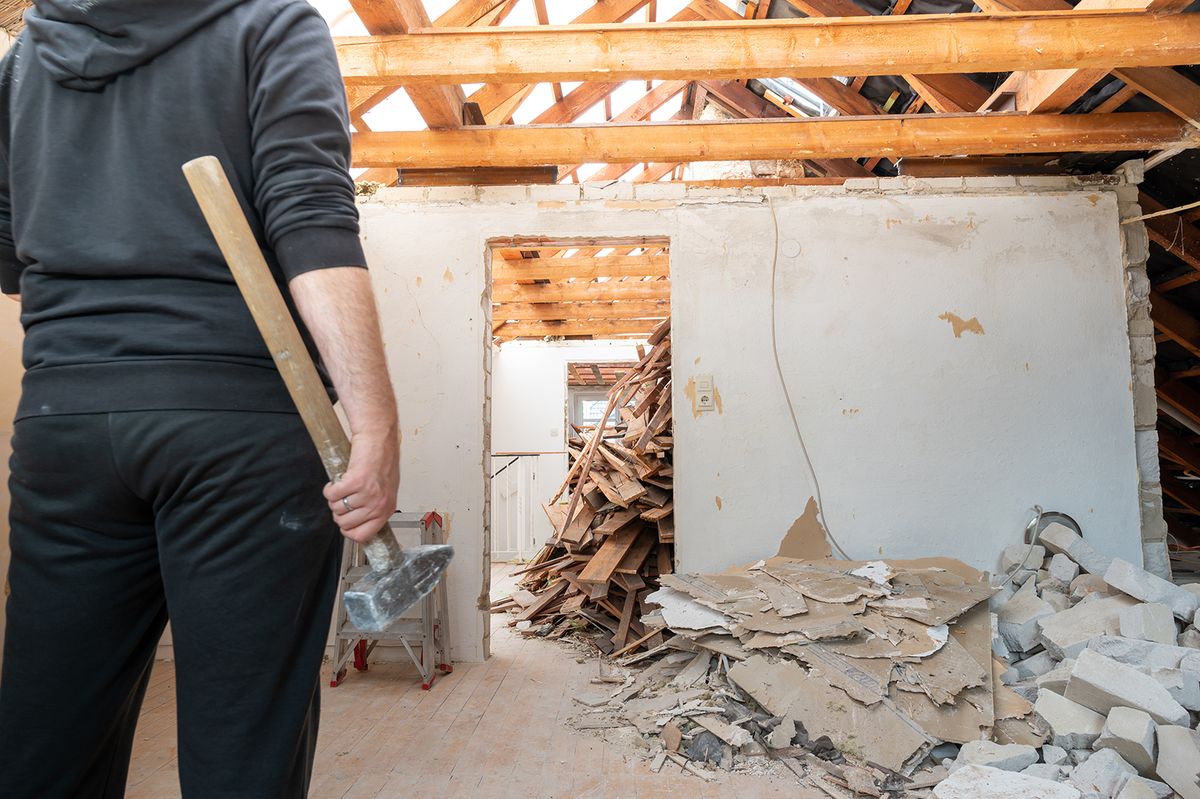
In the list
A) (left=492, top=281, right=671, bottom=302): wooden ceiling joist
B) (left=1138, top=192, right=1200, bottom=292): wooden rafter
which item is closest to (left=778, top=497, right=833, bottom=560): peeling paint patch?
(left=1138, top=192, right=1200, bottom=292): wooden rafter

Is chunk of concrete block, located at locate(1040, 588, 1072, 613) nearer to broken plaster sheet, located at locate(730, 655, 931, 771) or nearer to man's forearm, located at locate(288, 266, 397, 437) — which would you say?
broken plaster sheet, located at locate(730, 655, 931, 771)

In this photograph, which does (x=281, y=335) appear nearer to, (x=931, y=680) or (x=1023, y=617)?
(x=931, y=680)

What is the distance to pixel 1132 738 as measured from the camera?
245 cm

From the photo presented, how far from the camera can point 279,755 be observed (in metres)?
0.92

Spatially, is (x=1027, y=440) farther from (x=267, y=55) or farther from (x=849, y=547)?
(x=267, y=55)

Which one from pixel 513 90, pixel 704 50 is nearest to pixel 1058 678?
pixel 704 50

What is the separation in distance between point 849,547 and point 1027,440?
1.21 metres

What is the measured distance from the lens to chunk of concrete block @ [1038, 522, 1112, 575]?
12.6ft

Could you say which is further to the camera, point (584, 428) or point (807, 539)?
point (584, 428)

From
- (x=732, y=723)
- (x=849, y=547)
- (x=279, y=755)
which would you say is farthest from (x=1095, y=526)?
(x=279, y=755)

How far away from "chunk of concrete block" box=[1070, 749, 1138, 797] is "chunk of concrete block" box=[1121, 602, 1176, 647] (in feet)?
2.83

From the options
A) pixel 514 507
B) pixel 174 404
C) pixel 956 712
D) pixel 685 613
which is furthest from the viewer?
pixel 514 507

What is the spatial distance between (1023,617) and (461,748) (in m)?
2.69

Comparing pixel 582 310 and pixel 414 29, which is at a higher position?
pixel 414 29
